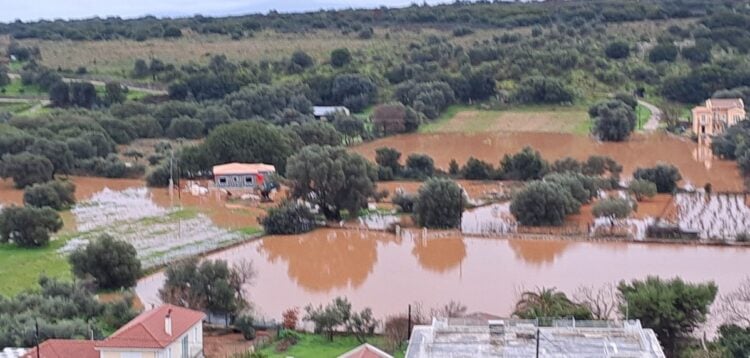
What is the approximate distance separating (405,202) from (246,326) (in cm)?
1212

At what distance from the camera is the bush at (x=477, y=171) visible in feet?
120

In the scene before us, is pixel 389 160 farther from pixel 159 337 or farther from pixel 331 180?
pixel 159 337

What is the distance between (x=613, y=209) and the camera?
96.6 feet

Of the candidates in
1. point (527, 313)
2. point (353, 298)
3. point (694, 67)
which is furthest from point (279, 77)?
point (527, 313)

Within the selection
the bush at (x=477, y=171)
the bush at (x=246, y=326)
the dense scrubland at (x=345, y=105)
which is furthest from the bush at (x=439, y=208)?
the bush at (x=246, y=326)

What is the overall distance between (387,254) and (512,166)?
10.4 m

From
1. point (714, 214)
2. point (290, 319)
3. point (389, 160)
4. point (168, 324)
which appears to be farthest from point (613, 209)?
point (168, 324)

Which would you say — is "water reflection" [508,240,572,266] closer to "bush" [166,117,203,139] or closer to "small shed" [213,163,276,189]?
"small shed" [213,163,276,189]

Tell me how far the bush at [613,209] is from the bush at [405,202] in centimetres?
512

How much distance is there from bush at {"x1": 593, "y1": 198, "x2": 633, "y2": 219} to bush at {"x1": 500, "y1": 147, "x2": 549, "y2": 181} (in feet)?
18.6

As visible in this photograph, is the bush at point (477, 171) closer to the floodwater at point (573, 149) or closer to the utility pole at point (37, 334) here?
the floodwater at point (573, 149)

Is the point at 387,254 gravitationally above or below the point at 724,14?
below

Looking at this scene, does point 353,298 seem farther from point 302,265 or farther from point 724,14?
point 724,14

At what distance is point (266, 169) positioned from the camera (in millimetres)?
36062
